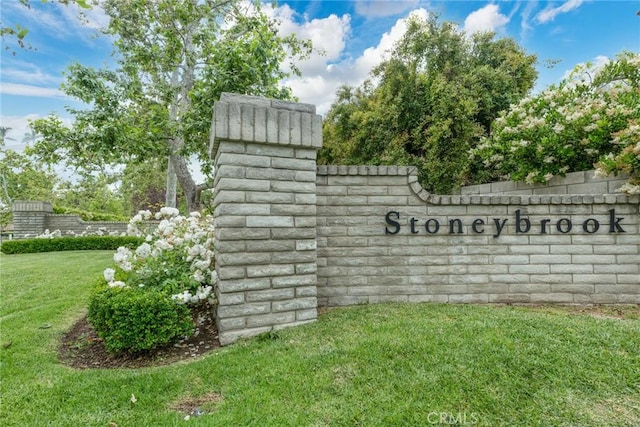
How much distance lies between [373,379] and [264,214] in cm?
159

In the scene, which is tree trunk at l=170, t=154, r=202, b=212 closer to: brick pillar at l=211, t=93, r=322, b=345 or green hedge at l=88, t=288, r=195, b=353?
brick pillar at l=211, t=93, r=322, b=345

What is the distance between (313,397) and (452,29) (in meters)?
10.00

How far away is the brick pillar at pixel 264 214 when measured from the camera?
2.90 metres

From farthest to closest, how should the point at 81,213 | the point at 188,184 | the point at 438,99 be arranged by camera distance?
the point at 81,213
the point at 188,184
the point at 438,99

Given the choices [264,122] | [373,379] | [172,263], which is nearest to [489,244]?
[373,379]

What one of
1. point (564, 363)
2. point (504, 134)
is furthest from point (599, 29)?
point (564, 363)

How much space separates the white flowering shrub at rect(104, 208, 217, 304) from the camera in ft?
10.4

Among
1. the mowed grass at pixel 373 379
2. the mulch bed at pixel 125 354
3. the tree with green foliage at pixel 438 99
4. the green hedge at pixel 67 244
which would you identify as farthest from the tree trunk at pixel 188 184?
the mowed grass at pixel 373 379

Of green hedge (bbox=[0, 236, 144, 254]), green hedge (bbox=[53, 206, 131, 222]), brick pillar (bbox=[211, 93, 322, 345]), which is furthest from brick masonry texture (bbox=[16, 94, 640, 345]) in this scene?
green hedge (bbox=[53, 206, 131, 222])

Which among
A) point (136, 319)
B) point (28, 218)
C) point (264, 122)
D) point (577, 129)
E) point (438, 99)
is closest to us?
point (136, 319)

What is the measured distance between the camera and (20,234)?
12.1 metres

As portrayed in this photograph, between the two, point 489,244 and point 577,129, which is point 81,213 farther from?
point 577,129

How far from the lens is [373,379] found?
217 centimetres

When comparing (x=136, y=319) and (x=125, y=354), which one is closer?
(x=136, y=319)
